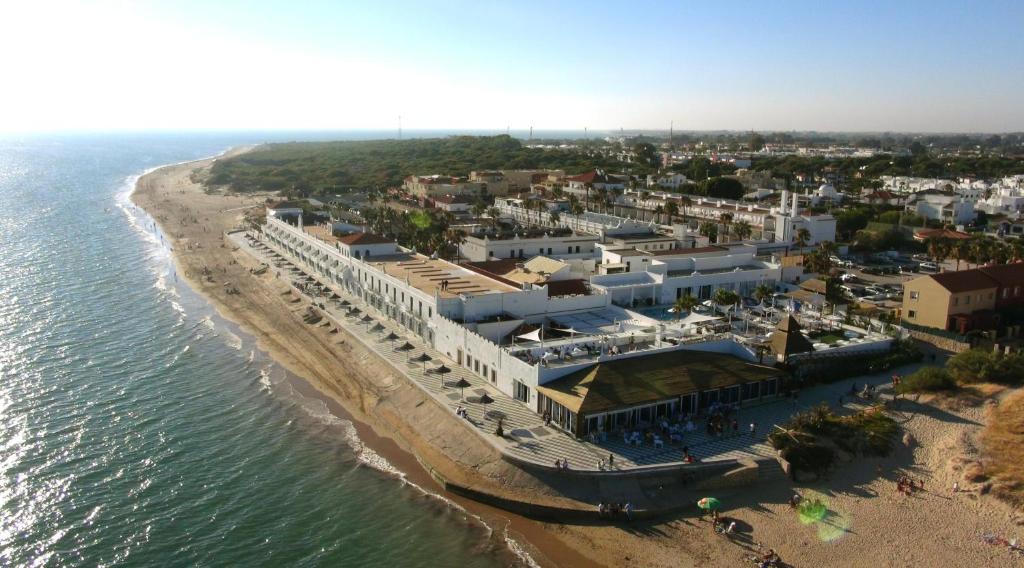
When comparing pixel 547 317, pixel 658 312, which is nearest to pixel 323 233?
pixel 547 317

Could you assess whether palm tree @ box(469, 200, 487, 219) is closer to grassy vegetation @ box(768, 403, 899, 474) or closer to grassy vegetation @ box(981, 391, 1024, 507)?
grassy vegetation @ box(768, 403, 899, 474)

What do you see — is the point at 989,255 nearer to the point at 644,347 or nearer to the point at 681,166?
the point at 644,347

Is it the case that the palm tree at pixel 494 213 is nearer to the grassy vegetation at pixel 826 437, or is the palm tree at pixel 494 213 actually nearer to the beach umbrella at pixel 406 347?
the beach umbrella at pixel 406 347

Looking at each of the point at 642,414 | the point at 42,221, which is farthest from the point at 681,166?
the point at 642,414

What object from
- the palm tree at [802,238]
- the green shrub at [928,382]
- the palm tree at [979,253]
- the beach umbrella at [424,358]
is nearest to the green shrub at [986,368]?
the green shrub at [928,382]

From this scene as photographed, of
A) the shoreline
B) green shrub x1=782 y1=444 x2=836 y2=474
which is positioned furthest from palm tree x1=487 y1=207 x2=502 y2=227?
green shrub x1=782 y1=444 x2=836 y2=474

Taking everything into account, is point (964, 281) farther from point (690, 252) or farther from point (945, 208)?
point (945, 208)

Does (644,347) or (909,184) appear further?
(909,184)
